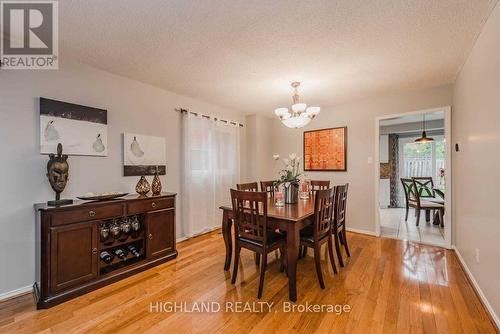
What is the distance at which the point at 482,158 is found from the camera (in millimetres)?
1950

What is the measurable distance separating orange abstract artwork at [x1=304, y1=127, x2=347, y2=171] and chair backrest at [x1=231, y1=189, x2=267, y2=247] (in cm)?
255

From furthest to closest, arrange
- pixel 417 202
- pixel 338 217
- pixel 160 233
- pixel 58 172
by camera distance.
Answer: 1. pixel 417 202
2. pixel 160 233
3. pixel 338 217
4. pixel 58 172

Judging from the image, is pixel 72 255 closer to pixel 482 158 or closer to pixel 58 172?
pixel 58 172

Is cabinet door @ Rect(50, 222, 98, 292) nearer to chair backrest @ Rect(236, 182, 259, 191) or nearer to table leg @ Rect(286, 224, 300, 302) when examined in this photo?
chair backrest @ Rect(236, 182, 259, 191)

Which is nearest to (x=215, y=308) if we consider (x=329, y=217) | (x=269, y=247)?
(x=269, y=247)

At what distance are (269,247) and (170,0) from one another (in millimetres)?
2128

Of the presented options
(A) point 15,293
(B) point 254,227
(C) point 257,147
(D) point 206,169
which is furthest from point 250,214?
(C) point 257,147

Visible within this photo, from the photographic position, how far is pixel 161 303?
197 centimetres

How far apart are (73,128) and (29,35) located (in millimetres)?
867

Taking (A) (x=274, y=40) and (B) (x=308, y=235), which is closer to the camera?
(A) (x=274, y=40)

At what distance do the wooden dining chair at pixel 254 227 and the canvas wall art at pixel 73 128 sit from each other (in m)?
1.75

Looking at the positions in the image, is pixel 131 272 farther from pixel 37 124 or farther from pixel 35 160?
pixel 37 124

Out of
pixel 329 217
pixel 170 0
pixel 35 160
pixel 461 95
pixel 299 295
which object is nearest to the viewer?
pixel 170 0

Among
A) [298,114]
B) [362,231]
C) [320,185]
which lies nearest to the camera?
[298,114]
